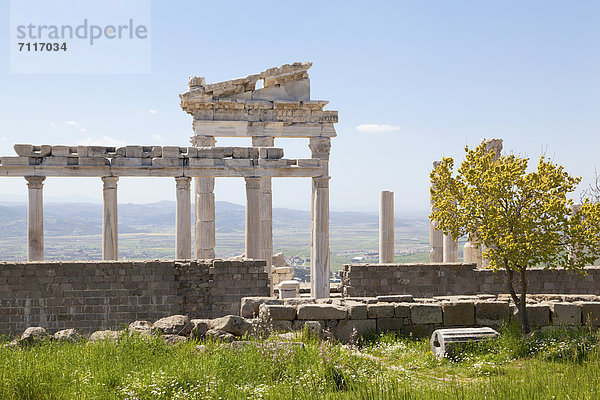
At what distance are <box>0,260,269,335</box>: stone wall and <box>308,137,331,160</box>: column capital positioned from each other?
12.3 meters

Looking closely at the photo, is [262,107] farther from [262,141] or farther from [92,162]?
[92,162]

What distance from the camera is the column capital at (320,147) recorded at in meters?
30.0

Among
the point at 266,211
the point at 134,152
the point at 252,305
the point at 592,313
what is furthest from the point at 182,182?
the point at 592,313

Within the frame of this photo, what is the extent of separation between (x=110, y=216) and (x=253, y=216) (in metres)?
5.44

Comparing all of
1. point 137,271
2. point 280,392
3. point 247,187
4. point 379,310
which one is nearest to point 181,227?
point 247,187

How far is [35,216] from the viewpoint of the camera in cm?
2409

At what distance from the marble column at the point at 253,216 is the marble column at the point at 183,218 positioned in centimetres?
228

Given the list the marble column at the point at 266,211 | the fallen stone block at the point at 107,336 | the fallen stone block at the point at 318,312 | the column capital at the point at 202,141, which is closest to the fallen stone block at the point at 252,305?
the fallen stone block at the point at 318,312

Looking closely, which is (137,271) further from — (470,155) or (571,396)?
(571,396)

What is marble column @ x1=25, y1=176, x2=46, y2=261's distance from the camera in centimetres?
2383

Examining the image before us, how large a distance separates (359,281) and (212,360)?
984 cm

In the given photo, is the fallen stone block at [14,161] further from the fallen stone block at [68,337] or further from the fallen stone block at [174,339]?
the fallen stone block at [174,339]

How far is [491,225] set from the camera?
13.8m

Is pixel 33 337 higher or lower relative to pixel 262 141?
lower
